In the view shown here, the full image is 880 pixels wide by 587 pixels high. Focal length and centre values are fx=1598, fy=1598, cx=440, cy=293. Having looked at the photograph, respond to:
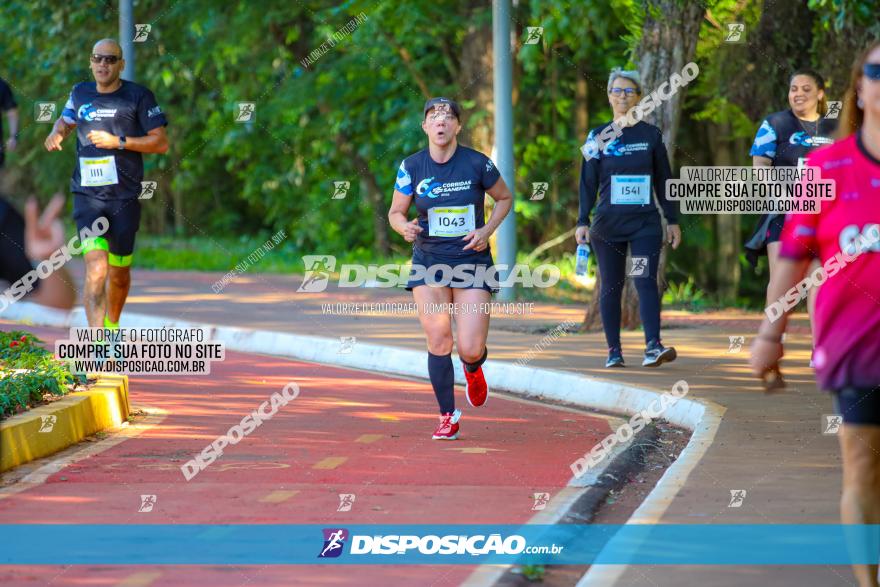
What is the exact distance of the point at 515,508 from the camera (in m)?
7.24

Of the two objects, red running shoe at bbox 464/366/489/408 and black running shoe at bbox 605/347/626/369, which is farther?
black running shoe at bbox 605/347/626/369

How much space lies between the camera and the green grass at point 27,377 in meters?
9.13

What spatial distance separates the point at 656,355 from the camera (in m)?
12.4

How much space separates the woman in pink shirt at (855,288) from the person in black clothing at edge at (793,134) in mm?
5831

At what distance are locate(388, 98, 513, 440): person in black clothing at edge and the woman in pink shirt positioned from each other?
438cm

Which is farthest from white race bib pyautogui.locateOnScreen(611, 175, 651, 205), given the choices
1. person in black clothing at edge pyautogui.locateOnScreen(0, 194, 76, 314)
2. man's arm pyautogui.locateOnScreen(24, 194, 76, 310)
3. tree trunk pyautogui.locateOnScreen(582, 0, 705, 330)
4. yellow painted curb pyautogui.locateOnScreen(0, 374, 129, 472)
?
man's arm pyautogui.locateOnScreen(24, 194, 76, 310)

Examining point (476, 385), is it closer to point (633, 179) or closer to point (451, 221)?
point (451, 221)

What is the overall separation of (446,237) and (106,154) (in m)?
3.21

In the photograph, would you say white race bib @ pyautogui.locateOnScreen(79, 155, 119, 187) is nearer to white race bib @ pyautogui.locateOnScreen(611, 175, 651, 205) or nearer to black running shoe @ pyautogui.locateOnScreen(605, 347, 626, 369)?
white race bib @ pyautogui.locateOnScreen(611, 175, 651, 205)

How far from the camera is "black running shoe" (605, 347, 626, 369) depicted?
12570 millimetres

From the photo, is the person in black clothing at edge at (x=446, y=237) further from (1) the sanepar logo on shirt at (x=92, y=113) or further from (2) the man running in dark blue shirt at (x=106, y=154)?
(1) the sanepar logo on shirt at (x=92, y=113)

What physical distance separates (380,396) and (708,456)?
424 cm
